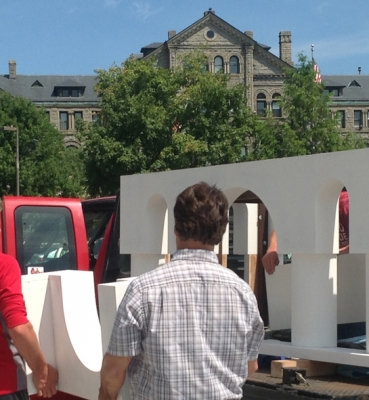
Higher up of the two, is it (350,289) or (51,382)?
(350,289)

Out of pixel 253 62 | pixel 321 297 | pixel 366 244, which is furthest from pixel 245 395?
pixel 253 62

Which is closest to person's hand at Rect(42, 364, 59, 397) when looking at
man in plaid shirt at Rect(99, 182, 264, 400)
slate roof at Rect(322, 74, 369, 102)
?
man in plaid shirt at Rect(99, 182, 264, 400)

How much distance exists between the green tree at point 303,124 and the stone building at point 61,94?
37.4 m

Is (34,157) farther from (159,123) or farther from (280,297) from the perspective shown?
(280,297)

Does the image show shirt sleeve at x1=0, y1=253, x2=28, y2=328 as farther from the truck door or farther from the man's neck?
the truck door

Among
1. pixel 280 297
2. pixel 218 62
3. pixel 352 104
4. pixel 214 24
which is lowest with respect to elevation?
pixel 280 297

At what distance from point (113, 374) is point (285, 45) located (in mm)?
75334

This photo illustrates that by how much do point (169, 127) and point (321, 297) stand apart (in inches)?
1231

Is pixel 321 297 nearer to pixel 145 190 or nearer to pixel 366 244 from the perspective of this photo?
pixel 366 244

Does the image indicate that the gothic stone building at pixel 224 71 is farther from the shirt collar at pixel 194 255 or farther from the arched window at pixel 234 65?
the shirt collar at pixel 194 255

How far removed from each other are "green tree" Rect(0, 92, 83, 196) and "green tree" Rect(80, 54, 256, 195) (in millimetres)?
14457

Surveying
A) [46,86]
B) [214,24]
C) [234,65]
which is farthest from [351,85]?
[46,86]

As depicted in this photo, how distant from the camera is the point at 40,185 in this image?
1994 inches

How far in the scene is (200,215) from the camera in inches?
105
